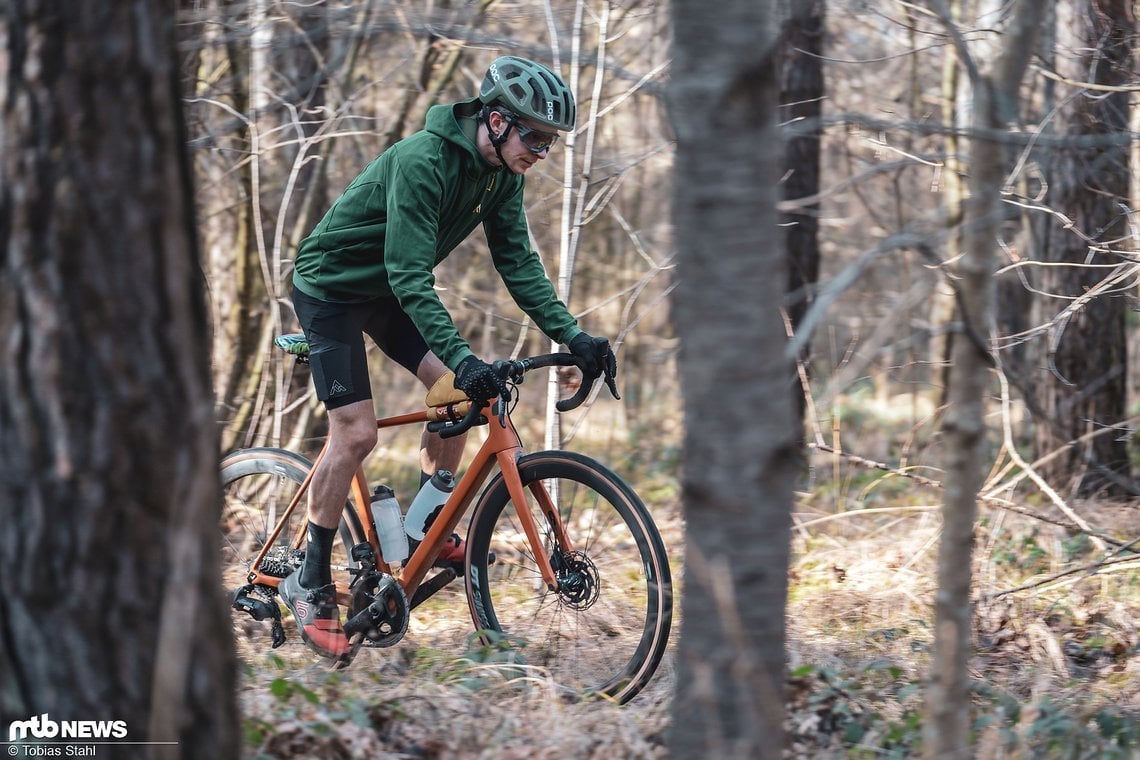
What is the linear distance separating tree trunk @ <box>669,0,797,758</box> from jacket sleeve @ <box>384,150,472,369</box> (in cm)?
160

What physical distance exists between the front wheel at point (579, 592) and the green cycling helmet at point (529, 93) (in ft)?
4.11

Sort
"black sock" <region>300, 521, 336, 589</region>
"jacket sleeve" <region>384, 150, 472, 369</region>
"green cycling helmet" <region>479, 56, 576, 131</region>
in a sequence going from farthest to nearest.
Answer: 1. "black sock" <region>300, 521, 336, 589</region>
2. "green cycling helmet" <region>479, 56, 576, 131</region>
3. "jacket sleeve" <region>384, 150, 472, 369</region>

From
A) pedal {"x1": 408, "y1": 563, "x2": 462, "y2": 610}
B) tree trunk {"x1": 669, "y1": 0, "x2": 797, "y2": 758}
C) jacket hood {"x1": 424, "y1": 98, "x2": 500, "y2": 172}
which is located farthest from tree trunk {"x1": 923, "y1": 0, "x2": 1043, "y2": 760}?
pedal {"x1": 408, "y1": 563, "x2": 462, "y2": 610}

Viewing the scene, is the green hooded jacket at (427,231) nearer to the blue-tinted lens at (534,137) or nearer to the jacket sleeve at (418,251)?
the jacket sleeve at (418,251)

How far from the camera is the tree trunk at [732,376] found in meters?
2.34

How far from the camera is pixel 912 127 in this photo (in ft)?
9.00

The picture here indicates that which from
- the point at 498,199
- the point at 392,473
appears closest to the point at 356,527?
the point at 498,199

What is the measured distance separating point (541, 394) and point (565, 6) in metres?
4.13

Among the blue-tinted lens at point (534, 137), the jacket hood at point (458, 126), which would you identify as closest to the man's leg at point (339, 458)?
the jacket hood at point (458, 126)

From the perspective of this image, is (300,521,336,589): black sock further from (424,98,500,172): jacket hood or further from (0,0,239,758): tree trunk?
(0,0,239,758): tree trunk

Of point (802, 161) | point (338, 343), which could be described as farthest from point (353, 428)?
point (802, 161)

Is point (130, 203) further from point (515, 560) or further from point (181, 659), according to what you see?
point (515, 560)

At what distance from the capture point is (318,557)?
14.5 ft

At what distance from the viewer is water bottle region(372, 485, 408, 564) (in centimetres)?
451
